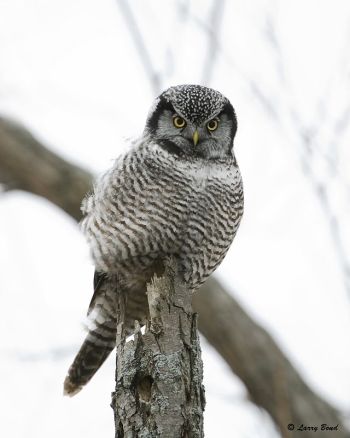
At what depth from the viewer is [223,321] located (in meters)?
7.28

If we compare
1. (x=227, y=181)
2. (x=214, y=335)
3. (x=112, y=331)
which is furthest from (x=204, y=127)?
(x=214, y=335)

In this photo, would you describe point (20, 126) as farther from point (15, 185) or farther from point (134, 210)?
point (134, 210)

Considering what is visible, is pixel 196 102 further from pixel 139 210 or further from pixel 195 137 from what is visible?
pixel 139 210

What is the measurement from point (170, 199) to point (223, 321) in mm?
2355

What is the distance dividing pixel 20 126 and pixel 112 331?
8.08 ft

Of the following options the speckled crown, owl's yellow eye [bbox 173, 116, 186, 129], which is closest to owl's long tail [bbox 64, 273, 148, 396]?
owl's yellow eye [bbox 173, 116, 186, 129]

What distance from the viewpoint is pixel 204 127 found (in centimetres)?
558

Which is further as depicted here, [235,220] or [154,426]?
[235,220]

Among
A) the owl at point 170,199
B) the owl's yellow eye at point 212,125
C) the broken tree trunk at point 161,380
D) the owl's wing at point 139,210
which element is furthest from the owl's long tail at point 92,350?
the broken tree trunk at point 161,380

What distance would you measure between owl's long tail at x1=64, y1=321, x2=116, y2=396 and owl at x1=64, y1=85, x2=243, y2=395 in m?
0.46

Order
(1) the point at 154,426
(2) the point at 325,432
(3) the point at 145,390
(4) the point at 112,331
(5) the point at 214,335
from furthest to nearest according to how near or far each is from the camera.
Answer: (5) the point at 214,335 → (2) the point at 325,432 → (4) the point at 112,331 → (3) the point at 145,390 → (1) the point at 154,426

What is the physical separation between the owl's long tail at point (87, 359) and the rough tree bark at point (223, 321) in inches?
50.5
